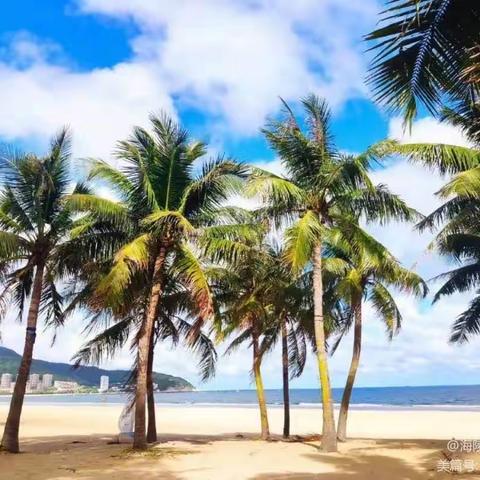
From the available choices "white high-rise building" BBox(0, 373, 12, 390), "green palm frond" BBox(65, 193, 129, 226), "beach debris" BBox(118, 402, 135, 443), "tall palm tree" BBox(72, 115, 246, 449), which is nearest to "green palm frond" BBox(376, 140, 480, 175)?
"tall palm tree" BBox(72, 115, 246, 449)

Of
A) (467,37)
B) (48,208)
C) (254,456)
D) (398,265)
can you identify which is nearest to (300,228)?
(398,265)

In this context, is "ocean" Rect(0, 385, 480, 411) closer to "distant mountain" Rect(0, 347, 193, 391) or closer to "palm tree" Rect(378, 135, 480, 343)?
"palm tree" Rect(378, 135, 480, 343)

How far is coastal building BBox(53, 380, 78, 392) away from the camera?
138 meters

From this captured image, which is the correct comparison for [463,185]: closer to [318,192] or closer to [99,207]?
[318,192]

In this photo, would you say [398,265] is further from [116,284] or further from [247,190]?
[116,284]

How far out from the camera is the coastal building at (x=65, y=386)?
138 meters

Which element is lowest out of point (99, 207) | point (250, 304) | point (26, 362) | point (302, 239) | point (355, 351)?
point (26, 362)

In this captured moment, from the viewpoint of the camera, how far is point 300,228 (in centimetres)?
1355

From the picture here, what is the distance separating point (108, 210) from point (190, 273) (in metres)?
2.69

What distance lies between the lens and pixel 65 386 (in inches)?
5502

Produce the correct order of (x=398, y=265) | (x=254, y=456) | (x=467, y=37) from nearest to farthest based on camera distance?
1. (x=467, y=37)
2. (x=254, y=456)
3. (x=398, y=265)

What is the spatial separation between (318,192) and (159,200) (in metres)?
4.26

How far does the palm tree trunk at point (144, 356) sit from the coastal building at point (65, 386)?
437 feet

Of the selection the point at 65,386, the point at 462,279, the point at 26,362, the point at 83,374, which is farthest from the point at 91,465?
the point at 83,374
